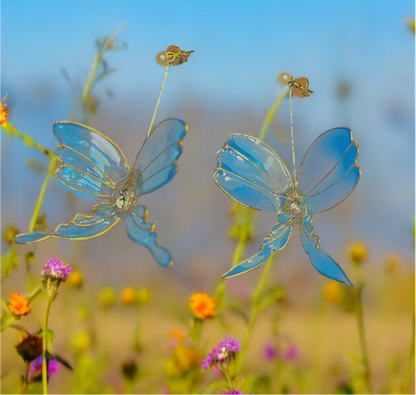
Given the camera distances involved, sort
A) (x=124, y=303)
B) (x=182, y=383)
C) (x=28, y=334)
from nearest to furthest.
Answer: (x=28, y=334) → (x=182, y=383) → (x=124, y=303)

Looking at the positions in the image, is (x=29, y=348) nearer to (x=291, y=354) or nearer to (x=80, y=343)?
(x=80, y=343)

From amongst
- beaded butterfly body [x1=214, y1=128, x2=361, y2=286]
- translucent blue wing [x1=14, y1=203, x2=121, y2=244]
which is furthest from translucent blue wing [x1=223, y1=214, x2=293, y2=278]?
translucent blue wing [x1=14, y1=203, x2=121, y2=244]

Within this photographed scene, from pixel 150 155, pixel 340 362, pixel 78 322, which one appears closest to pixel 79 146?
pixel 150 155

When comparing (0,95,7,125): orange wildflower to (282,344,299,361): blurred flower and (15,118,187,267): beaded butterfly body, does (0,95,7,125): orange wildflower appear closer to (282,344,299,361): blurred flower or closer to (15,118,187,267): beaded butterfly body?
(15,118,187,267): beaded butterfly body

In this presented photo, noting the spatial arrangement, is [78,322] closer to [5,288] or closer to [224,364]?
[5,288]

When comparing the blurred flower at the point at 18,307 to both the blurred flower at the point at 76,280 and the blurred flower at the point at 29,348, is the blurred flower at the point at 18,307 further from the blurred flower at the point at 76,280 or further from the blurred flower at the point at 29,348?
the blurred flower at the point at 76,280

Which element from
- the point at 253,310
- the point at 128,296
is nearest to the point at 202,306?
the point at 253,310
